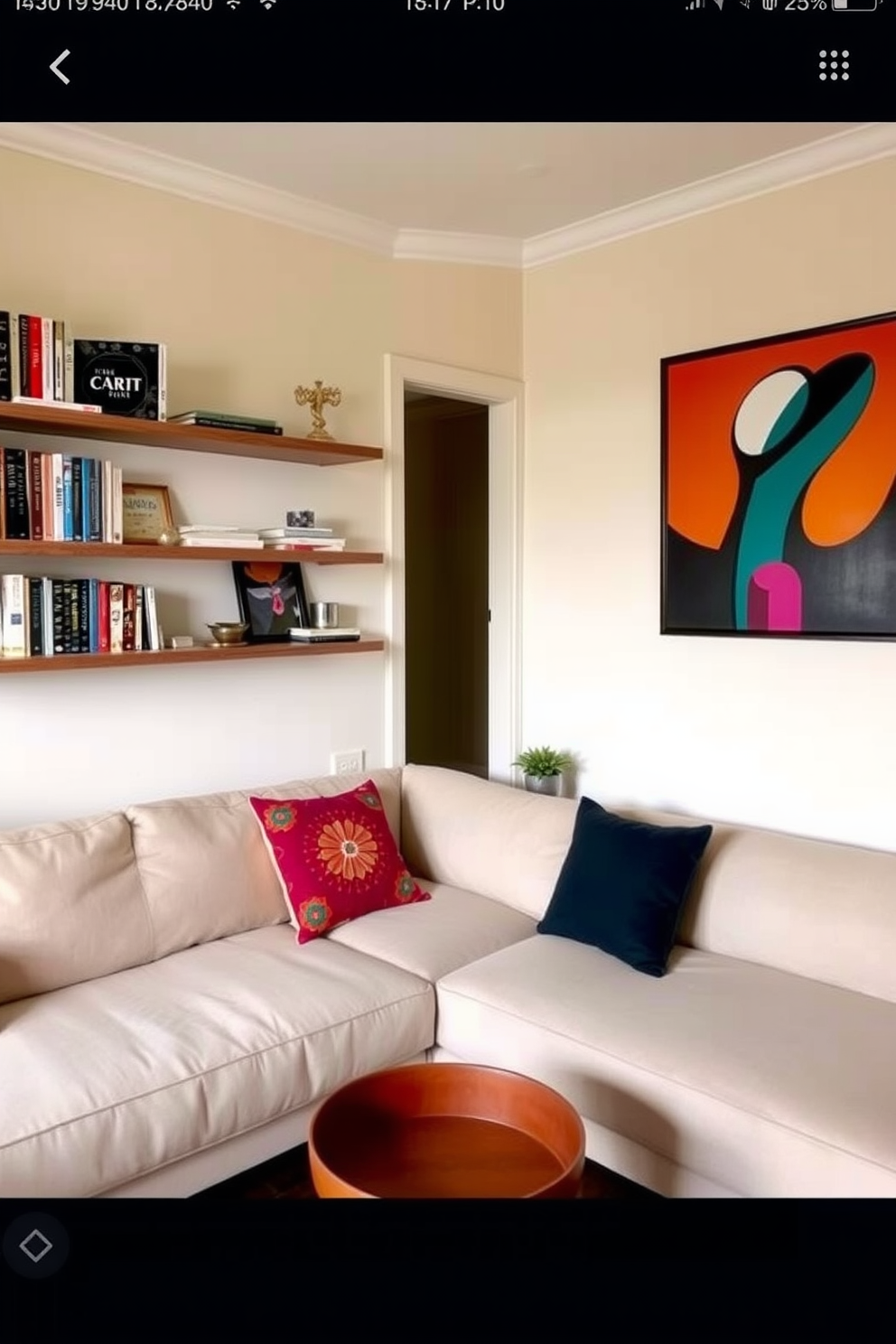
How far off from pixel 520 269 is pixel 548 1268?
3598 millimetres

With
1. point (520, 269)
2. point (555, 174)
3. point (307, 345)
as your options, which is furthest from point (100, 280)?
point (520, 269)

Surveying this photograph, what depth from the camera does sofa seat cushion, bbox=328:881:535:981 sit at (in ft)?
8.05

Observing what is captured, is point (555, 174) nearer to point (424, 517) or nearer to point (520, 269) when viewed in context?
point (520, 269)

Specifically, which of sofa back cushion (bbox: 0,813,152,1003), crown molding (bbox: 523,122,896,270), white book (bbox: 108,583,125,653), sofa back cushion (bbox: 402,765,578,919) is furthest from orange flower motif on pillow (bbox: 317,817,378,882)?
crown molding (bbox: 523,122,896,270)

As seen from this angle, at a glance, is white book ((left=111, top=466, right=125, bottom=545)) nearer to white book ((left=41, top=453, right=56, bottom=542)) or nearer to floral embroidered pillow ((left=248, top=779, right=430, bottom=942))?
white book ((left=41, top=453, right=56, bottom=542))

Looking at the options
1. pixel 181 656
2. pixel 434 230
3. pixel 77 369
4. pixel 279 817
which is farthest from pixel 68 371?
pixel 434 230

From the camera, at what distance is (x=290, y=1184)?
2139 millimetres

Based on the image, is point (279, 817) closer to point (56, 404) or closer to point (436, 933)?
point (436, 933)

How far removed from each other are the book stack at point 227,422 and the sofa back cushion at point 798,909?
1.72 meters

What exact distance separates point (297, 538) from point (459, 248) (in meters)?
1.35

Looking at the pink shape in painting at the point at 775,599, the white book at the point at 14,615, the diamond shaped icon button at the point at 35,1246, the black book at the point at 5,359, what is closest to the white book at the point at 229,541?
the white book at the point at 14,615

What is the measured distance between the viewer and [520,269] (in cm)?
380

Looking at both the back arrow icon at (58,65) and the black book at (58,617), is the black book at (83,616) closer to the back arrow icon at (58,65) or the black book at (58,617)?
the black book at (58,617)

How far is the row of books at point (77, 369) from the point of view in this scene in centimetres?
243
